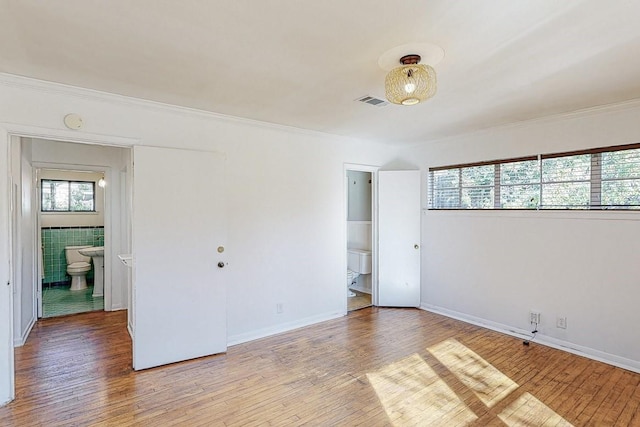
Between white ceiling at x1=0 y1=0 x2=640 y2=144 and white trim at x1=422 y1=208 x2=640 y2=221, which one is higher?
white ceiling at x1=0 y1=0 x2=640 y2=144

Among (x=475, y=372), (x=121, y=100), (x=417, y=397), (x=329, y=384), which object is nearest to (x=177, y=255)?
(x=121, y=100)

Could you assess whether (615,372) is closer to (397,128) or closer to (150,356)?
(397,128)

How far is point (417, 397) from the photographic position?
2.57 metres

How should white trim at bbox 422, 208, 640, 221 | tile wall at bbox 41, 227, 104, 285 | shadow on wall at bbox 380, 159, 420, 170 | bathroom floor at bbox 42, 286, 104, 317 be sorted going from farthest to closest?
tile wall at bbox 41, 227, 104, 285, shadow on wall at bbox 380, 159, 420, 170, bathroom floor at bbox 42, 286, 104, 317, white trim at bbox 422, 208, 640, 221

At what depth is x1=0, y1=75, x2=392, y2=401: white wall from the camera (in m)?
2.70

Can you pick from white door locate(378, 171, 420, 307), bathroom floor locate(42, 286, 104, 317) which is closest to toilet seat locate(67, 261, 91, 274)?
bathroom floor locate(42, 286, 104, 317)

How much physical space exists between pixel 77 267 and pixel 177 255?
3.92 meters

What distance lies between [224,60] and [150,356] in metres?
2.58

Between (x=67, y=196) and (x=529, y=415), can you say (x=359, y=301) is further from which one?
(x=67, y=196)

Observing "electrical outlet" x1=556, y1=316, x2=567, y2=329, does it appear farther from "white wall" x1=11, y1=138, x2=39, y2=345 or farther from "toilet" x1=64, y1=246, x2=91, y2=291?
"toilet" x1=64, y1=246, x2=91, y2=291

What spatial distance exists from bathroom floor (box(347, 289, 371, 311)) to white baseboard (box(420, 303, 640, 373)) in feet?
3.41

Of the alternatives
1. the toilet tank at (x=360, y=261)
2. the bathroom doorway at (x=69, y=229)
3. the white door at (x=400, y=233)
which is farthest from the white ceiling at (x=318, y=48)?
the bathroom doorway at (x=69, y=229)

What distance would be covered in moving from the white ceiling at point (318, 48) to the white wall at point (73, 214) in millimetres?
4452

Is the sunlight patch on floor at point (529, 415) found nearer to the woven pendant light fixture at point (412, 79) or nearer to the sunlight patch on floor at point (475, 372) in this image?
the sunlight patch on floor at point (475, 372)
